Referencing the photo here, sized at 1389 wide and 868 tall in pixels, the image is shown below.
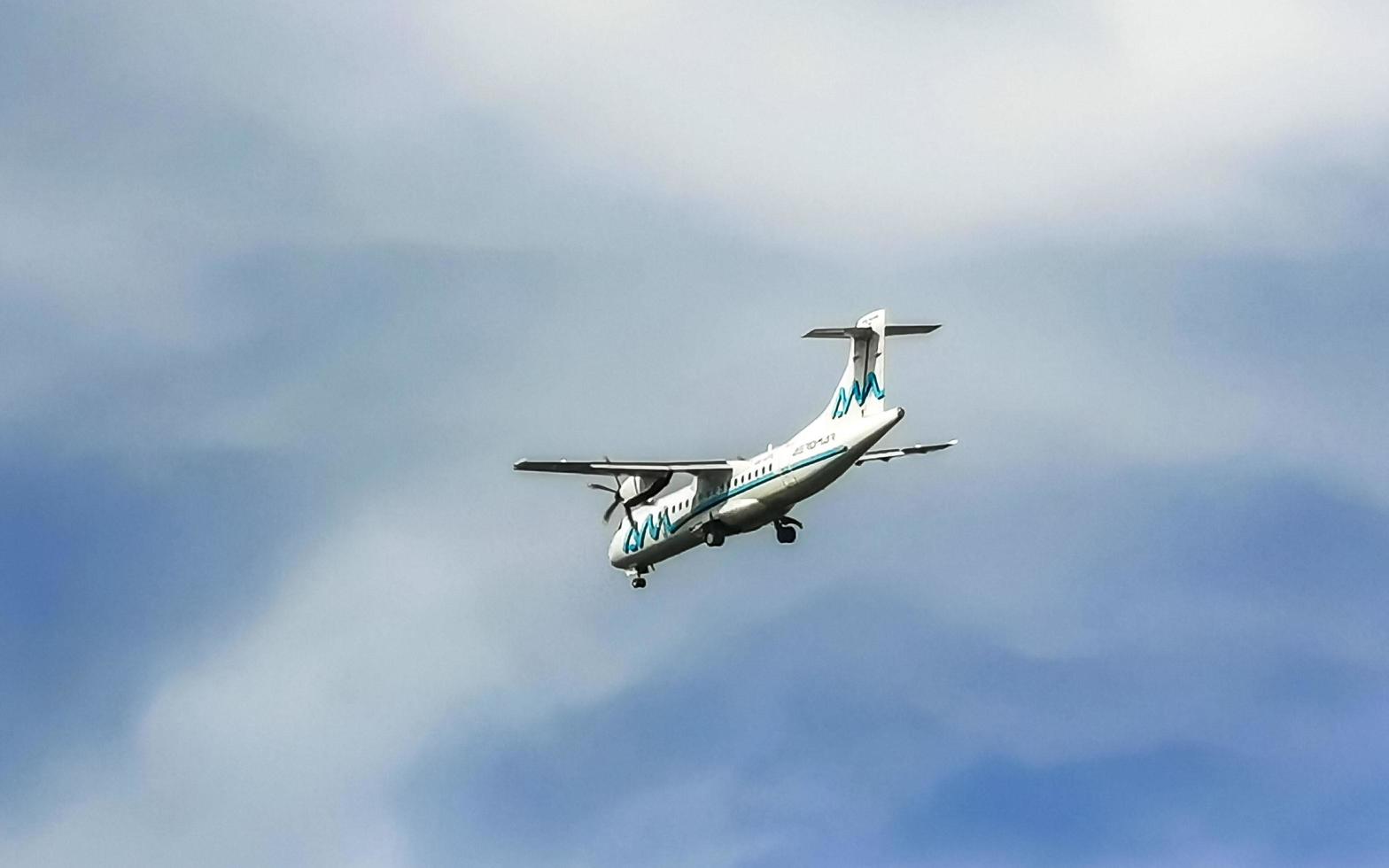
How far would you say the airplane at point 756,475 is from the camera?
96.0 metres

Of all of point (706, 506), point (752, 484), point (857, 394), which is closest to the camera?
point (857, 394)

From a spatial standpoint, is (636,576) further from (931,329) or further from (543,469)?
(931,329)

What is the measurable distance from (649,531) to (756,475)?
9250 mm

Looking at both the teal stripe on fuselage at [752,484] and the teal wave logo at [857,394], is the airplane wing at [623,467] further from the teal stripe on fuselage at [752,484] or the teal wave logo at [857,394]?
the teal wave logo at [857,394]

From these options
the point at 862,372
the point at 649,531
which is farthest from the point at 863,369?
the point at 649,531

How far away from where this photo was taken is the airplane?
96.0 metres

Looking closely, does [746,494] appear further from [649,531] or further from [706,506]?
[649,531]

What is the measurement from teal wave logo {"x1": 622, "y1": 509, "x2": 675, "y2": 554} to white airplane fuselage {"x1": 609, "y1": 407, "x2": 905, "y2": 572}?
0.04 m

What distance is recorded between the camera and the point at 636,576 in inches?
4365

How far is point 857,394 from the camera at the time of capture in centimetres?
9688

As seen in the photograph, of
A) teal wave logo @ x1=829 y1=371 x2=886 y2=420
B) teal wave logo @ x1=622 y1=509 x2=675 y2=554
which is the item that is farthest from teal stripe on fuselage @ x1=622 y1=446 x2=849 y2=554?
teal wave logo @ x1=829 y1=371 x2=886 y2=420

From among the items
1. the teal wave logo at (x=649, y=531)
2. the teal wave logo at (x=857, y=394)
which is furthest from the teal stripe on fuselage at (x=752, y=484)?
the teal wave logo at (x=857, y=394)

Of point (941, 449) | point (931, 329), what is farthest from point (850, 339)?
point (941, 449)

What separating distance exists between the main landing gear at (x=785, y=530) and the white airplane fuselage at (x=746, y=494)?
0.98 m
